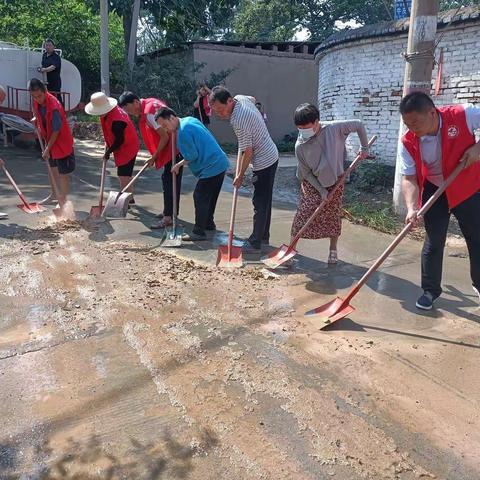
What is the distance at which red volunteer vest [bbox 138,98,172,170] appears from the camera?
5773 millimetres

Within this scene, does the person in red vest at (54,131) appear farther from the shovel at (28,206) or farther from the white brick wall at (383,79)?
the white brick wall at (383,79)

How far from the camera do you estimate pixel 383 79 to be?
886cm

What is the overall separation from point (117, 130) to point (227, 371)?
4.11 meters

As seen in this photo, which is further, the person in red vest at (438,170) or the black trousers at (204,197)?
the black trousers at (204,197)

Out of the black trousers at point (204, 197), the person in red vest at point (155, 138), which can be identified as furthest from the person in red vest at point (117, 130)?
the black trousers at point (204, 197)

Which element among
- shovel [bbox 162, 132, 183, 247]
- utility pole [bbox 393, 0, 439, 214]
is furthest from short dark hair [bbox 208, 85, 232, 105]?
utility pole [bbox 393, 0, 439, 214]

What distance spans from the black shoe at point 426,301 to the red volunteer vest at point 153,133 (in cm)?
331

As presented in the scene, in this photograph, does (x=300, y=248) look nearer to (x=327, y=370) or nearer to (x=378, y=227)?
(x=378, y=227)

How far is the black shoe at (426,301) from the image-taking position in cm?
378

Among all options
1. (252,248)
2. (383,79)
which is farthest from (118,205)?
(383,79)

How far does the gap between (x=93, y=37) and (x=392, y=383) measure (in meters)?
19.0

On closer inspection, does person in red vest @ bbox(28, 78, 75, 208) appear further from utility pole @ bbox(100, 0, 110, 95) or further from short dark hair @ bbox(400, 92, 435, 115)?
utility pole @ bbox(100, 0, 110, 95)

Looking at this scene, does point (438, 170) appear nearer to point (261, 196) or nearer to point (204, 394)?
point (261, 196)

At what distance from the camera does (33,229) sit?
583 cm
